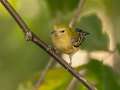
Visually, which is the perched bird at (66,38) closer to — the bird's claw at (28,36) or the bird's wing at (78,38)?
the bird's wing at (78,38)

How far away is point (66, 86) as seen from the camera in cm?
97

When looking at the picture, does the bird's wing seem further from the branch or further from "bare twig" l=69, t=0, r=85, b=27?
the branch

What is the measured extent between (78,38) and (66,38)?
55 mm

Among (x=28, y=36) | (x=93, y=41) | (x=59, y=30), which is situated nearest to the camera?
(x=28, y=36)

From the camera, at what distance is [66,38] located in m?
1.01

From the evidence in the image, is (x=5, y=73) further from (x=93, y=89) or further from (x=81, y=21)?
(x=93, y=89)

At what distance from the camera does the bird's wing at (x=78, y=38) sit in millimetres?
1029

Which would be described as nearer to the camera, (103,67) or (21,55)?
(103,67)

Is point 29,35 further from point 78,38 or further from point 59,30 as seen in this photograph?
point 78,38

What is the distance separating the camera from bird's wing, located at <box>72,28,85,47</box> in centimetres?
103

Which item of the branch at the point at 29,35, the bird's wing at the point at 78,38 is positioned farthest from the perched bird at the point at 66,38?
the branch at the point at 29,35

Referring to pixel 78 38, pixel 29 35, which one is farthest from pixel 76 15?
pixel 29 35

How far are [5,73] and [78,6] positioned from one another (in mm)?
1052

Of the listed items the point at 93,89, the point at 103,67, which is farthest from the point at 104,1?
the point at 93,89
